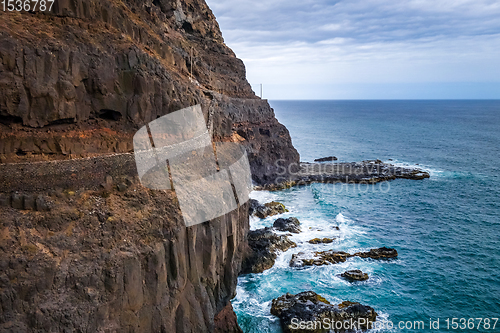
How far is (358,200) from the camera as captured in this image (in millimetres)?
52688

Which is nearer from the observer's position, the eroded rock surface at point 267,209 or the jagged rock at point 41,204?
the jagged rock at point 41,204

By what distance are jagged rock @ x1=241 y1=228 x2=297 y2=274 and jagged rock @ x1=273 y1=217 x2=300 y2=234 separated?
160 cm

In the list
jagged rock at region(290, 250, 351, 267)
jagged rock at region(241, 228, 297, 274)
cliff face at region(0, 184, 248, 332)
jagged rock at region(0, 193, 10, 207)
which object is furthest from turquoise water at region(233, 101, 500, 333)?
→ jagged rock at region(0, 193, 10, 207)

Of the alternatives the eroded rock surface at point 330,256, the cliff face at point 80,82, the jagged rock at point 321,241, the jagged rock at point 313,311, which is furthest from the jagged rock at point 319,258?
the cliff face at point 80,82

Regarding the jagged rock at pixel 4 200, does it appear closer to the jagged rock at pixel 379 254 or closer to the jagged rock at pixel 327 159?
the jagged rock at pixel 379 254

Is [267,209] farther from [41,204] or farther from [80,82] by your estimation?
[41,204]

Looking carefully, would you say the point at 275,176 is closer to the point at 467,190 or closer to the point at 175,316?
the point at 467,190

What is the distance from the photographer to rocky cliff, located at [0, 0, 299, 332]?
1580 cm

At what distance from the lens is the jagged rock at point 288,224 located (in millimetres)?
40281

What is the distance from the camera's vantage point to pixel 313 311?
24.8 meters

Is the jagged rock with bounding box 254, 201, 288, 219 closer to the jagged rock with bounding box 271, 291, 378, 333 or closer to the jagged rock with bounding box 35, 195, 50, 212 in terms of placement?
the jagged rock with bounding box 271, 291, 378, 333

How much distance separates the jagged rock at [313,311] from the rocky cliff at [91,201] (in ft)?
12.6

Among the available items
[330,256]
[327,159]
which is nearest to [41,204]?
[330,256]

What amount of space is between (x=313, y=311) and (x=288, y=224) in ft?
54.9
